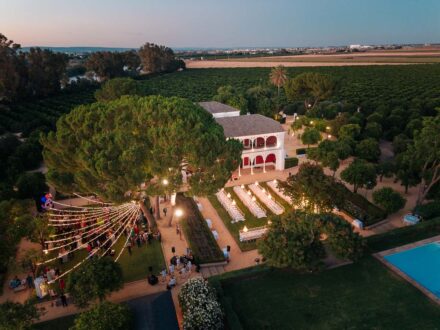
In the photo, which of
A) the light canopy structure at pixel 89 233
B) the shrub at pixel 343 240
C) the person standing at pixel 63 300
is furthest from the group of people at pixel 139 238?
the shrub at pixel 343 240

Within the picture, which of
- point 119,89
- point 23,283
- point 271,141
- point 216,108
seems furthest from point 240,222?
point 119,89

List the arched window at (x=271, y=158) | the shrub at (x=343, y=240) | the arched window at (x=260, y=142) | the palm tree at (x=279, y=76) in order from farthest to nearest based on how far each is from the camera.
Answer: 1. the palm tree at (x=279, y=76)
2. the arched window at (x=260, y=142)
3. the arched window at (x=271, y=158)
4. the shrub at (x=343, y=240)

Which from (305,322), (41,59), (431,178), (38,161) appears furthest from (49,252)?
(41,59)

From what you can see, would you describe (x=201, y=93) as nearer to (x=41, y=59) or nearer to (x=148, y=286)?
(x=41, y=59)

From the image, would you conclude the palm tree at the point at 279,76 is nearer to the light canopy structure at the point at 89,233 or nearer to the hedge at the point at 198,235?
the hedge at the point at 198,235

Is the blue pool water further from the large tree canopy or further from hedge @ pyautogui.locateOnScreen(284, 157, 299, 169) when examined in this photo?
hedge @ pyautogui.locateOnScreen(284, 157, 299, 169)

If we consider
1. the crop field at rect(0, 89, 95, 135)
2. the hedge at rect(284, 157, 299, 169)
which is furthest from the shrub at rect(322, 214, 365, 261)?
the crop field at rect(0, 89, 95, 135)
